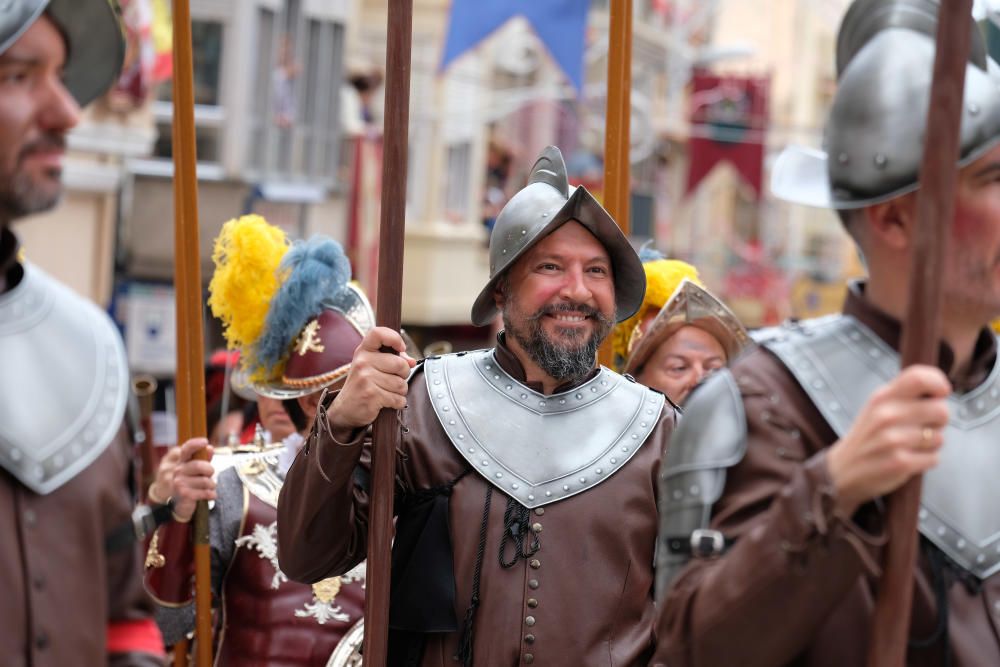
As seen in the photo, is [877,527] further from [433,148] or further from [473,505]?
[433,148]

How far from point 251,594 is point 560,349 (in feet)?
4.12

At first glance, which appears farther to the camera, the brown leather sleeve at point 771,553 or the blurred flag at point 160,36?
the blurred flag at point 160,36

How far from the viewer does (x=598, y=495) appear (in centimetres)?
375

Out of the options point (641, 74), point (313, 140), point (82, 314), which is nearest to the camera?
point (82, 314)

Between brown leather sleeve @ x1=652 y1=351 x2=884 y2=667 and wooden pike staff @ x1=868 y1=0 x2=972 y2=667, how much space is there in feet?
0.15

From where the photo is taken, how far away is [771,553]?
2.41 metres

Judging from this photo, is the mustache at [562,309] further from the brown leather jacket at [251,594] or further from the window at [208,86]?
the window at [208,86]

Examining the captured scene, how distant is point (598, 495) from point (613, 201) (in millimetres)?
1101

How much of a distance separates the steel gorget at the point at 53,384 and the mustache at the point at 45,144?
0.71ft

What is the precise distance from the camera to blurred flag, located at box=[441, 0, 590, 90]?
1501cm

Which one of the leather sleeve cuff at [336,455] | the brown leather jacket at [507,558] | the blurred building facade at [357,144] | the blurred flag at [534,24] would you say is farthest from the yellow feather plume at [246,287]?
the blurred flag at [534,24]

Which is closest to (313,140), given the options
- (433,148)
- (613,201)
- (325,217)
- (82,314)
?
(325,217)

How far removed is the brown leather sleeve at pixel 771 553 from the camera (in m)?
2.39

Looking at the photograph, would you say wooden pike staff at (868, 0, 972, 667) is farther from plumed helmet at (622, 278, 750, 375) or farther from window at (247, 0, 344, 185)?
window at (247, 0, 344, 185)
